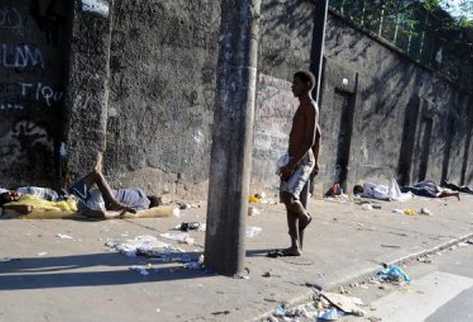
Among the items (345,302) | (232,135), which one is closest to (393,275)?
(345,302)

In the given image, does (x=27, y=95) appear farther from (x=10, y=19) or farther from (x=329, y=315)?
(x=329, y=315)

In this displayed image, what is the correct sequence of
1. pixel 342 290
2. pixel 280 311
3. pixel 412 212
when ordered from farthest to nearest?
1. pixel 412 212
2. pixel 342 290
3. pixel 280 311

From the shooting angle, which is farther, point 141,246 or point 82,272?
point 141,246

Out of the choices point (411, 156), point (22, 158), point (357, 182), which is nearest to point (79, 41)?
point (22, 158)

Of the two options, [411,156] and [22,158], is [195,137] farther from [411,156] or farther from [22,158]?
[411,156]

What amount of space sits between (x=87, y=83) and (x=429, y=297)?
14.9 feet

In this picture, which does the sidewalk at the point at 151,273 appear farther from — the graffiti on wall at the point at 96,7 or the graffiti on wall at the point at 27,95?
the graffiti on wall at the point at 96,7

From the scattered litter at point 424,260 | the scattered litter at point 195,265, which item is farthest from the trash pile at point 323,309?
the scattered litter at point 424,260

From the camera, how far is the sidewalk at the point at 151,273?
11.9ft

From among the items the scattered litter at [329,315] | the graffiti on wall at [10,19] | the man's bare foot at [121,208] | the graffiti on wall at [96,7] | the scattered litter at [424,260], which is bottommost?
the scattered litter at [424,260]

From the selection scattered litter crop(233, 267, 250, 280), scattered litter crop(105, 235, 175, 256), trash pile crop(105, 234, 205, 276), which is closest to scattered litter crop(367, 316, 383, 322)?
scattered litter crop(233, 267, 250, 280)

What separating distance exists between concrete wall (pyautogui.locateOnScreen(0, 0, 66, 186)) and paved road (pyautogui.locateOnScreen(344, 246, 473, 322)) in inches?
160

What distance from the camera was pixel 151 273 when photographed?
449cm

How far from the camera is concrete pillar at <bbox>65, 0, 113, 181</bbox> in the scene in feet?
21.5
